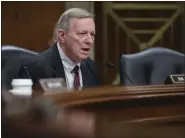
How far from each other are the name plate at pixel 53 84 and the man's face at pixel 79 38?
0.15 m

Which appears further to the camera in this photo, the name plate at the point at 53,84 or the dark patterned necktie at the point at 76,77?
the dark patterned necktie at the point at 76,77

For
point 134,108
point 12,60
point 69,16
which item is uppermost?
point 69,16

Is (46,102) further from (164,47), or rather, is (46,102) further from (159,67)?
(159,67)

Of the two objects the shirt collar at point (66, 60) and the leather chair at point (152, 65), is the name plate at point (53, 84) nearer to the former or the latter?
the shirt collar at point (66, 60)

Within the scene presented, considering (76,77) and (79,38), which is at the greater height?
(79,38)

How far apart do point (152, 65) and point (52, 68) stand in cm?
57

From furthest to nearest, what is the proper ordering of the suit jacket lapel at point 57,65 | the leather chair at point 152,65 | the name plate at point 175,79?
the leather chair at point 152,65, the name plate at point 175,79, the suit jacket lapel at point 57,65

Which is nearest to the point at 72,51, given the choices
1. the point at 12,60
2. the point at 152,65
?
the point at 12,60

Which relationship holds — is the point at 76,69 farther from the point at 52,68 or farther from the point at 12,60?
the point at 12,60

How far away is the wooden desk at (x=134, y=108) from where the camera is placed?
824 millimetres

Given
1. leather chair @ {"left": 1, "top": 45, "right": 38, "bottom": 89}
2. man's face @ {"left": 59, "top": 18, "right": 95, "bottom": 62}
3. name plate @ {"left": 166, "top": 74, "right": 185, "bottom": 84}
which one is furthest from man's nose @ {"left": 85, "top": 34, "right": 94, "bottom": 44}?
name plate @ {"left": 166, "top": 74, "right": 185, "bottom": 84}

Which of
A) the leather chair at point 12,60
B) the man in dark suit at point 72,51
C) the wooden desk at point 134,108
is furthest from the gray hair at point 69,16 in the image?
the wooden desk at point 134,108

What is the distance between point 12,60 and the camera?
1089 mm

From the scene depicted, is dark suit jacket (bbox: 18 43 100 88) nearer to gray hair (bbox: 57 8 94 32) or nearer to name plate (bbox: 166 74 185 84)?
gray hair (bbox: 57 8 94 32)
